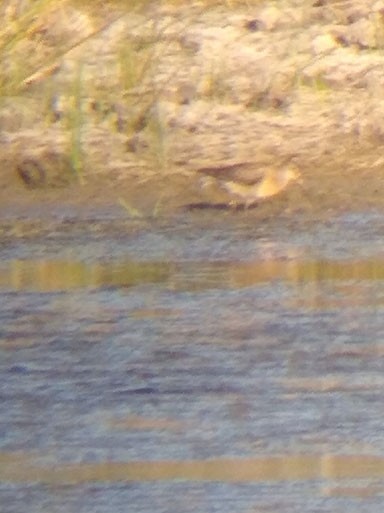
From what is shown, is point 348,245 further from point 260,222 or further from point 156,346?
point 156,346

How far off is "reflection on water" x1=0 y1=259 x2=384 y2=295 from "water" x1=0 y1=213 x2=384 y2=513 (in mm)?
11

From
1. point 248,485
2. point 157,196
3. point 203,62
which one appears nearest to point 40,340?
point 248,485

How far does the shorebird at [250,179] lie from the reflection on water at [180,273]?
0.96 meters

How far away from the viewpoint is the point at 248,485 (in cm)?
477

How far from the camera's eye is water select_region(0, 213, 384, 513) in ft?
15.7

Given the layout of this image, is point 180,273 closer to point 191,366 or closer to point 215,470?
point 191,366

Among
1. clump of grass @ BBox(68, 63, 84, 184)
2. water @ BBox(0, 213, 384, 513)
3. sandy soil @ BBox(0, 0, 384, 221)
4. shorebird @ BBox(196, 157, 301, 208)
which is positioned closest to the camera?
water @ BBox(0, 213, 384, 513)

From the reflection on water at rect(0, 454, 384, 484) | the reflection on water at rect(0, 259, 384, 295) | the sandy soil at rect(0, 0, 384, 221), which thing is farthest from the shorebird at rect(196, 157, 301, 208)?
the reflection on water at rect(0, 454, 384, 484)

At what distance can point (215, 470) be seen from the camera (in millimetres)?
4871

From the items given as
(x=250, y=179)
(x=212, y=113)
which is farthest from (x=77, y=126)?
(x=250, y=179)

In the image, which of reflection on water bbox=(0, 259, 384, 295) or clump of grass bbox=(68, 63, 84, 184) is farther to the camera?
clump of grass bbox=(68, 63, 84, 184)

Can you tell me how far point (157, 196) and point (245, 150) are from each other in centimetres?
61

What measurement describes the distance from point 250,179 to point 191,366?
8.43ft

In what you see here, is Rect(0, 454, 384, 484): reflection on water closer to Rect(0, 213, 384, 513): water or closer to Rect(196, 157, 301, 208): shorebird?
Rect(0, 213, 384, 513): water
